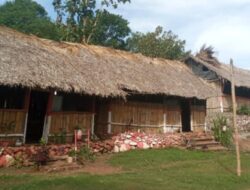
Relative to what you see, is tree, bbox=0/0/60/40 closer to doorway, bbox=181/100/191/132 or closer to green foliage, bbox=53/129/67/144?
doorway, bbox=181/100/191/132

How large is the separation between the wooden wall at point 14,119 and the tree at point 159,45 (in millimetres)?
26526

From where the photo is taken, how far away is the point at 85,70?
1559 centimetres

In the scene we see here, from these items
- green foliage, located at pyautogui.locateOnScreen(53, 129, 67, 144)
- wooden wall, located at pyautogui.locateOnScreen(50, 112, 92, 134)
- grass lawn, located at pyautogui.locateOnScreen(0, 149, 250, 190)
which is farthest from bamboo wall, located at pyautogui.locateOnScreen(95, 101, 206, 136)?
grass lawn, located at pyautogui.locateOnScreen(0, 149, 250, 190)

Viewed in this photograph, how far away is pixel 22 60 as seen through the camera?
13188 mm

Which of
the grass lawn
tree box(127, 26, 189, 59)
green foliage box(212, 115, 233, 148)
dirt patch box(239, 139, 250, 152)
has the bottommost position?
the grass lawn

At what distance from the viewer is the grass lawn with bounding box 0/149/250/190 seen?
28.1 ft

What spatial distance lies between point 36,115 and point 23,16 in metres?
33.0

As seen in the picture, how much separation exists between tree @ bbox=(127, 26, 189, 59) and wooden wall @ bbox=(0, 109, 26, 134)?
26526mm

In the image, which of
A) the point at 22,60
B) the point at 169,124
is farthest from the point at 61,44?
the point at 169,124

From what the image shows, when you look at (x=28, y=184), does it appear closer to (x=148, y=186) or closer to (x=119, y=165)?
(x=148, y=186)

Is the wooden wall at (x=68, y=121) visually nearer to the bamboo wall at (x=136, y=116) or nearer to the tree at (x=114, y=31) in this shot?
the bamboo wall at (x=136, y=116)

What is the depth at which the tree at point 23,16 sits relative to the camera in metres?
41.8

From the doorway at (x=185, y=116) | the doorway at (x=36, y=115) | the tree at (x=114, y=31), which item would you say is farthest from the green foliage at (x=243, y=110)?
the tree at (x=114, y=31)

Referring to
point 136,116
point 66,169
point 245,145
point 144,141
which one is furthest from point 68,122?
point 245,145
